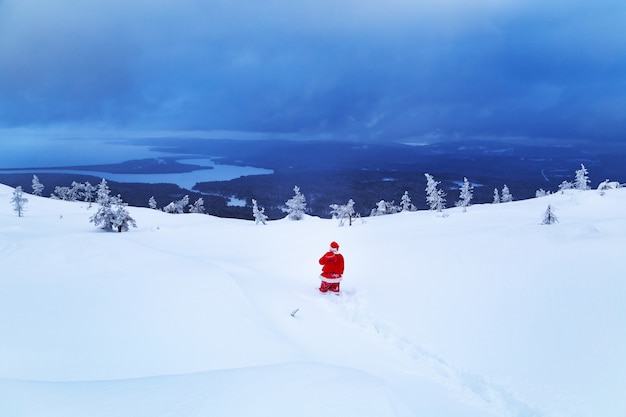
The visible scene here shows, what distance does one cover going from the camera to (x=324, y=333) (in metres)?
6.38

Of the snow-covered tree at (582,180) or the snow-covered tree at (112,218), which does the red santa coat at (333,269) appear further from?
the snow-covered tree at (582,180)

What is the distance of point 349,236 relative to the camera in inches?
632

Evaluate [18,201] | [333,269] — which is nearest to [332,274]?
[333,269]

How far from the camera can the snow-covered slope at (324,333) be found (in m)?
3.41

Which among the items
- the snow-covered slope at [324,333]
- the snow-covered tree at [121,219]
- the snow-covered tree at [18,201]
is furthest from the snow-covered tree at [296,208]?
the snow-covered slope at [324,333]

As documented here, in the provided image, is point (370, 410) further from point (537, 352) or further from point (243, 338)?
point (537, 352)

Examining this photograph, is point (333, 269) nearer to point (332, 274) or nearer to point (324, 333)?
point (332, 274)

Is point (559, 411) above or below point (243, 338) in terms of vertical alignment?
below

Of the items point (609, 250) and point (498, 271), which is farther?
point (498, 271)

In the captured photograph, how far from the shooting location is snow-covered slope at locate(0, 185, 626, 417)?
3.41 metres

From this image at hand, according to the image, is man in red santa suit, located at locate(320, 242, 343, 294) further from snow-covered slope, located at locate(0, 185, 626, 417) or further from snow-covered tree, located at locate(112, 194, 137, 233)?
snow-covered tree, located at locate(112, 194, 137, 233)

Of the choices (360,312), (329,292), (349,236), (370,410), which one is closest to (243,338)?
(370,410)

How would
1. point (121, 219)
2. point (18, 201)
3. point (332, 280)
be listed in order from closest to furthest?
point (332, 280), point (121, 219), point (18, 201)

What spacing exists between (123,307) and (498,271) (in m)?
7.89
